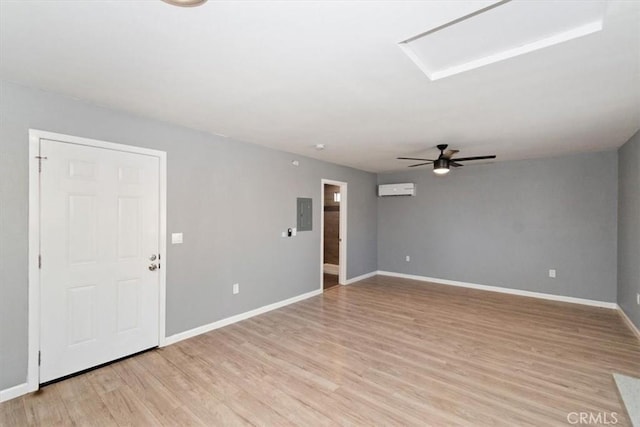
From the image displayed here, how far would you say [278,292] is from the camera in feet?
15.2

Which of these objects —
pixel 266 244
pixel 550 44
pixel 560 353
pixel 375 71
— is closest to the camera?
pixel 550 44

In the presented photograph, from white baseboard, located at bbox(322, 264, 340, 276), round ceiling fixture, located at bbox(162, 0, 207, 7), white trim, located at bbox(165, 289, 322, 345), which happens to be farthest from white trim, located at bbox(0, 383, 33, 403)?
white baseboard, located at bbox(322, 264, 340, 276)

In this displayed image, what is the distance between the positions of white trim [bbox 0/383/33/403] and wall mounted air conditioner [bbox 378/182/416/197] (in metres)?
6.36

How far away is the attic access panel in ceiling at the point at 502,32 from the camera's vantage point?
1.48 meters

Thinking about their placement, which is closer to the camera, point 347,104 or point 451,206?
point 347,104

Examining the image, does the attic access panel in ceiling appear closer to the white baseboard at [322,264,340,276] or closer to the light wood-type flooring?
the light wood-type flooring

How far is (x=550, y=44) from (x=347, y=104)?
149 cm

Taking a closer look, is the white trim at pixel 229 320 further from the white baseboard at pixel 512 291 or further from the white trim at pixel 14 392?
the white baseboard at pixel 512 291

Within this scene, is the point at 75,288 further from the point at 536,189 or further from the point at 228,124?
the point at 536,189

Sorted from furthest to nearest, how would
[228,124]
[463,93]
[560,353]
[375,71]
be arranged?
1. [228,124]
2. [560,353]
3. [463,93]
4. [375,71]

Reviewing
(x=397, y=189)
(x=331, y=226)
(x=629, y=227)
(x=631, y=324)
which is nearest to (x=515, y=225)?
(x=629, y=227)

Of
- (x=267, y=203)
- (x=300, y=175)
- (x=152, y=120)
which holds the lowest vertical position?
(x=267, y=203)

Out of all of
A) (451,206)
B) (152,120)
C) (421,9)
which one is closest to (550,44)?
(421,9)

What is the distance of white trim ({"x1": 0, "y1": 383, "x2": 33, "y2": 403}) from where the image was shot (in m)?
2.26
